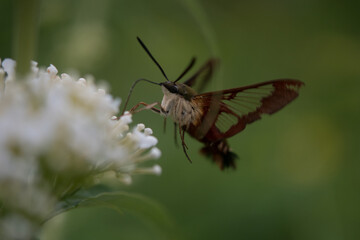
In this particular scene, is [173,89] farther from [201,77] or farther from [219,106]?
[201,77]

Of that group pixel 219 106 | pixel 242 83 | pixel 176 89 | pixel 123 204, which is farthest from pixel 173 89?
pixel 242 83

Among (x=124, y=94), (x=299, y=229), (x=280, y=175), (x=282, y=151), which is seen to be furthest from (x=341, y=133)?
(x=124, y=94)

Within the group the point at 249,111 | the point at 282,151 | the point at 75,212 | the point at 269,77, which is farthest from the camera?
the point at 269,77

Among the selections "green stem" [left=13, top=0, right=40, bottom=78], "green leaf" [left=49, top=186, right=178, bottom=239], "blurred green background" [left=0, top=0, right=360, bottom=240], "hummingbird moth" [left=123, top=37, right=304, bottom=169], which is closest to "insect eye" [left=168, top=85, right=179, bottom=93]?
"hummingbird moth" [left=123, top=37, right=304, bottom=169]

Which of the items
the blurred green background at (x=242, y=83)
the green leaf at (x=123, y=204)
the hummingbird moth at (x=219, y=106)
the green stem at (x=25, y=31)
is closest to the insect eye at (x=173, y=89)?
the hummingbird moth at (x=219, y=106)

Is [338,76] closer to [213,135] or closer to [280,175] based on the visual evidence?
[280,175]

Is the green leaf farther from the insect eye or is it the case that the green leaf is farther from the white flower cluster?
the insect eye
